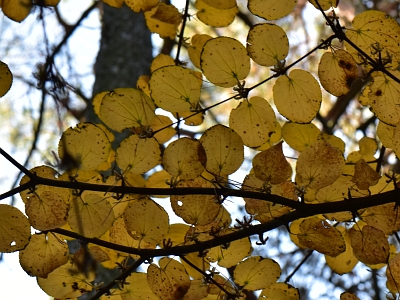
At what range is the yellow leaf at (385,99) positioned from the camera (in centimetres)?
69

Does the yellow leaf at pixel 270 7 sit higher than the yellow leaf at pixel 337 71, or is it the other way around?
the yellow leaf at pixel 270 7

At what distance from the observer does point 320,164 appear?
0.65 meters

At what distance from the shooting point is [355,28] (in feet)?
2.39

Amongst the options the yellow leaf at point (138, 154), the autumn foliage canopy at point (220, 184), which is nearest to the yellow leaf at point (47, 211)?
the autumn foliage canopy at point (220, 184)

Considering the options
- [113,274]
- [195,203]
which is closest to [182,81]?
[195,203]

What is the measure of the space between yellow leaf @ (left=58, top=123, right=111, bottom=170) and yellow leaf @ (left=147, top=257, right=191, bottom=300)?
167 mm

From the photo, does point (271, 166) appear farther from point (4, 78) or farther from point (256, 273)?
point (4, 78)

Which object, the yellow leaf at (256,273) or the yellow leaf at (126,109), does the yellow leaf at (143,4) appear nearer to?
the yellow leaf at (126,109)

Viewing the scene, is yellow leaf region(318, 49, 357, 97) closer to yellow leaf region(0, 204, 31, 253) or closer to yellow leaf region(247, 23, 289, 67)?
yellow leaf region(247, 23, 289, 67)

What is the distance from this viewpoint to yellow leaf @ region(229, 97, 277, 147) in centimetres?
70

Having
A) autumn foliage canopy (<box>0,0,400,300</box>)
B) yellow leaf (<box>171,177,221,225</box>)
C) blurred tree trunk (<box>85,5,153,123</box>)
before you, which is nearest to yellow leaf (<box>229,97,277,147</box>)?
autumn foliage canopy (<box>0,0,400,300</box>)

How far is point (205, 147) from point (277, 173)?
0.10 meters

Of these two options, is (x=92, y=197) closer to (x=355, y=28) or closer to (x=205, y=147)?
(x=205, y=147)

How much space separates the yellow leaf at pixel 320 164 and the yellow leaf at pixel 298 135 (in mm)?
157
